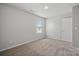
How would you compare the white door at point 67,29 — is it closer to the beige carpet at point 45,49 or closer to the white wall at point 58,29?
the white wall at point 58,29

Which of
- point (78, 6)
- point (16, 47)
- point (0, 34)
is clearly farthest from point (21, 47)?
point (78, 6)

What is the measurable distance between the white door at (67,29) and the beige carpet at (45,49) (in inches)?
7.4

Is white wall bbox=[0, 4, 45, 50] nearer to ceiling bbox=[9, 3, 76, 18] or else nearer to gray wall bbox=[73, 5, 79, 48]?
ceiling bbox=[9, 3, 76, 18]

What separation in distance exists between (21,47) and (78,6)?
2377mm

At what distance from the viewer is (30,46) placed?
3.10 m

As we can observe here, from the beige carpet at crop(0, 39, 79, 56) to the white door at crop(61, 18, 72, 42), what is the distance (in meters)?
0.19

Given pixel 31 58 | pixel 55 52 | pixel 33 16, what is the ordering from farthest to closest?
1. pixel 33 16
2. pixel 55 52
3. pixel 31 58

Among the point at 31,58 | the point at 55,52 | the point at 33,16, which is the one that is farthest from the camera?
the point at 33,16

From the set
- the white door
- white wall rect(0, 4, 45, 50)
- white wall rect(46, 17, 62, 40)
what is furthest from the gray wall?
white wall rect(0, 4, 45, 50)

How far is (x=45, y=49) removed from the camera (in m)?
3.07

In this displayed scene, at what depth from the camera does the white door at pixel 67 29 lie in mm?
3069

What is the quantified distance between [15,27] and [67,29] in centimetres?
190

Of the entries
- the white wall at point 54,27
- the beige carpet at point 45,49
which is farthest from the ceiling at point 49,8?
the beige carpet at point 45,49

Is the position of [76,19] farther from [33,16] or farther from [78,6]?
[33,16]
